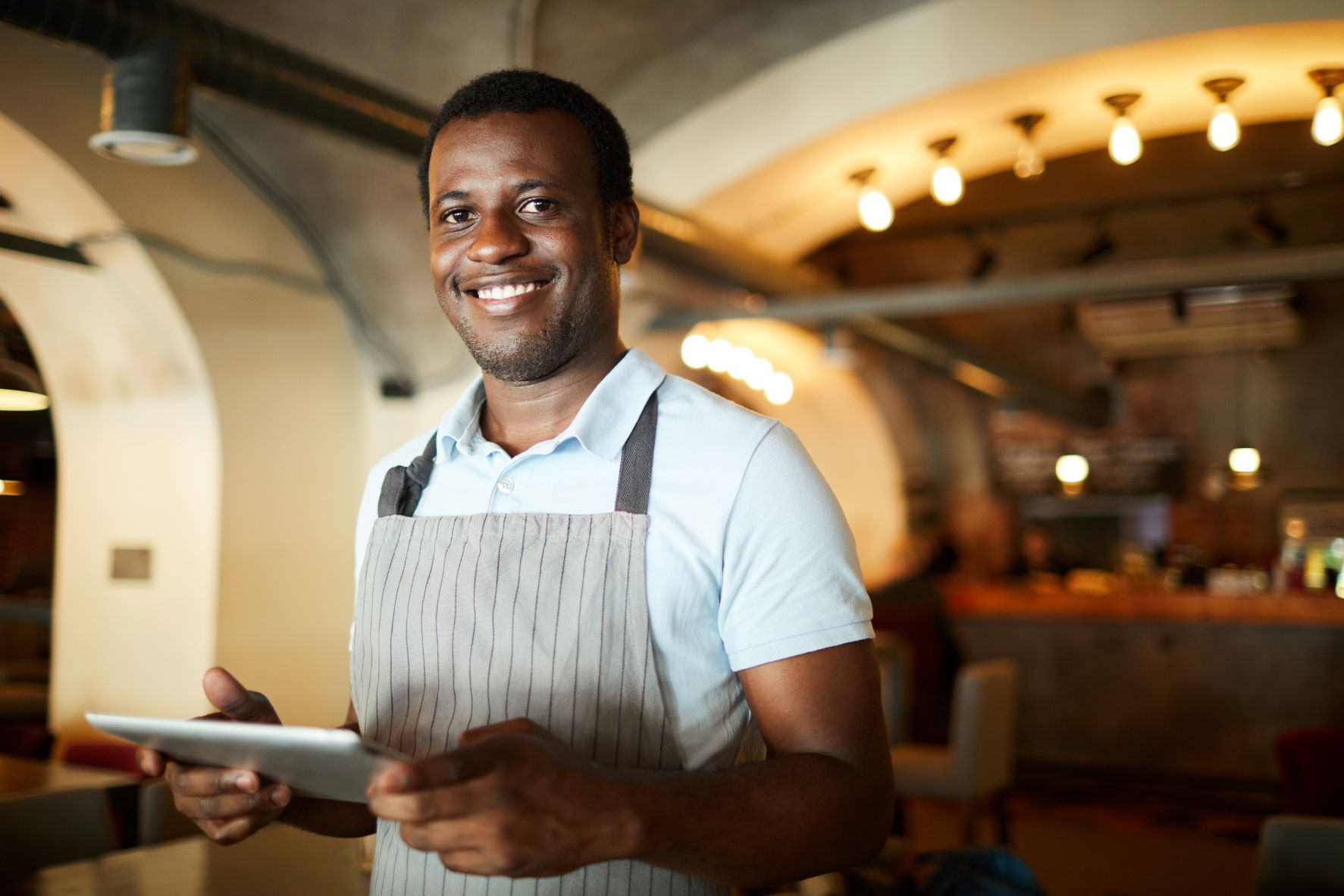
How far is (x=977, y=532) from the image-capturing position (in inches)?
458

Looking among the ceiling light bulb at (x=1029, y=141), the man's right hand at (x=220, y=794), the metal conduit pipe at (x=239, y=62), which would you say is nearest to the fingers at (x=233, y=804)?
the man's right hand at (x=220, y=794)

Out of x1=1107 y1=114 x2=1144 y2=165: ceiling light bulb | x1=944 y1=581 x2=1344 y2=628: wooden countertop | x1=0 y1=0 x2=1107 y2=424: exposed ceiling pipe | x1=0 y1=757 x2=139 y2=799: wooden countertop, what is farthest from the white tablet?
x1=944 y1=581 x2=1344 y2=628: wooden countertop

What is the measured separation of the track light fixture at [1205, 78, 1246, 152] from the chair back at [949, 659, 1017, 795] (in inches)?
91.5

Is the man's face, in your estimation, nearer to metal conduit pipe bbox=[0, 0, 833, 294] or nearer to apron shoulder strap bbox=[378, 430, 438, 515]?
apron shoulder strap bbox=[378, 430, 438, 515]

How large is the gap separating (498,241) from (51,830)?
93.8 inches

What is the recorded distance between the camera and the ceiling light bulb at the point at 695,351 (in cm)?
636

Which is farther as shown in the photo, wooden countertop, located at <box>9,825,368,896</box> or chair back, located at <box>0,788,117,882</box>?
chair back, located at <box>0,788,117,882</box>

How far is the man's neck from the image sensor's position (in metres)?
1.31

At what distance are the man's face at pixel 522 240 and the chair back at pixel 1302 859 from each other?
7.04ft

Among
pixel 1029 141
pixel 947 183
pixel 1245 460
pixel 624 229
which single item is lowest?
pixel 624 229

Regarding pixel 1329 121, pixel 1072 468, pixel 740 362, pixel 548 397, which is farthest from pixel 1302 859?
pixel 1072 468

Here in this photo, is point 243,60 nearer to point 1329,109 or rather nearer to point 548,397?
point 548,397

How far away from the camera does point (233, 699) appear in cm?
115

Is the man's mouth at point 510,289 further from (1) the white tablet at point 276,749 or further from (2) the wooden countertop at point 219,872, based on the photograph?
(2) the wooden countertop at point 219,872
